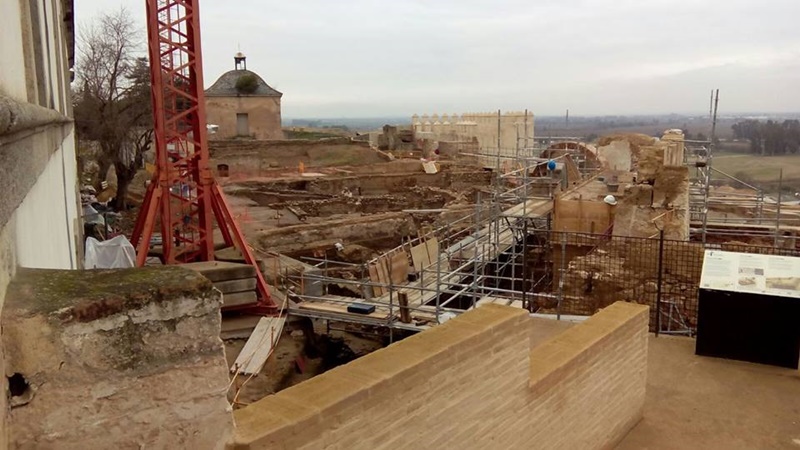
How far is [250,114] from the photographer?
42.6m

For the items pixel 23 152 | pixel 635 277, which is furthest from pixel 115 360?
pixel 635 277

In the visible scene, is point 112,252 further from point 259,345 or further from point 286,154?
point 286,154

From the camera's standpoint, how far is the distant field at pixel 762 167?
3856 centimetres

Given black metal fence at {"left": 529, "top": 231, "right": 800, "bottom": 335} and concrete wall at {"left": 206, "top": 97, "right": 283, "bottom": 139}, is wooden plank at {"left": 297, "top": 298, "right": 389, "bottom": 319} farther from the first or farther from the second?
concrete wall at {"left": 206, "top": 97, "right": 283, "bottom": 139}

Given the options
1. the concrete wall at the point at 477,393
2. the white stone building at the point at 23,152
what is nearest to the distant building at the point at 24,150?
the white stone building at the point at 23,152

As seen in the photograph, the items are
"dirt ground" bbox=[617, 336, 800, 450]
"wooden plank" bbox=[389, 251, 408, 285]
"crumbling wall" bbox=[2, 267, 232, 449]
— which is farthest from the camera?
"wooden plank" bbox=[389, 251, 408, 285]

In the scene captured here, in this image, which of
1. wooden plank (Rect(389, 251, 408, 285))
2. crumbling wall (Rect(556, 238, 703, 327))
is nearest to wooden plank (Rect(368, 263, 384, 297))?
wooden plank (Rect(389, 251, 408, 285))

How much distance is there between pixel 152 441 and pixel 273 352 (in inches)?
396

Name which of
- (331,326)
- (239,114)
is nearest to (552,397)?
(331,326)

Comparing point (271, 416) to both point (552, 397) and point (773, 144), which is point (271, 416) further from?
point (773, 144)

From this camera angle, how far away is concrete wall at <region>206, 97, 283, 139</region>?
137 ft

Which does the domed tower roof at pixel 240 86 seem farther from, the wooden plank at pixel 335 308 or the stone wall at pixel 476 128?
the wooden plank at pixel 335 308

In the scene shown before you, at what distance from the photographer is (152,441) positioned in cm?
281

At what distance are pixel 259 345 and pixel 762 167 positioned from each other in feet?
143
